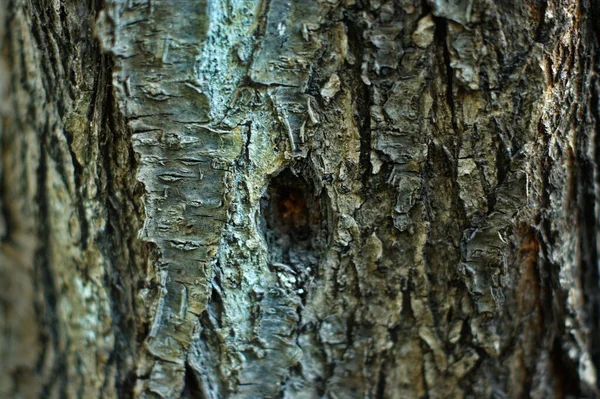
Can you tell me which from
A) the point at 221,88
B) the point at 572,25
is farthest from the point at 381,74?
the point at 572,25

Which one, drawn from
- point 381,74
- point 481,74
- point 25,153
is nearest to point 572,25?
point 481,74

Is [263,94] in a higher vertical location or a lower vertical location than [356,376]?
higher

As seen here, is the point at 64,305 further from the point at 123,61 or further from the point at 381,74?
the point at 381,74

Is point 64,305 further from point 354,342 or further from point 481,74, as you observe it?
point 481,74

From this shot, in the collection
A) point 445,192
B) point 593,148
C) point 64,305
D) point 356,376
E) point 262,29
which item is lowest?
point 356,376

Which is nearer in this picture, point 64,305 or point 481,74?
point 481,74

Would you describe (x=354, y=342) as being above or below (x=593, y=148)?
below
